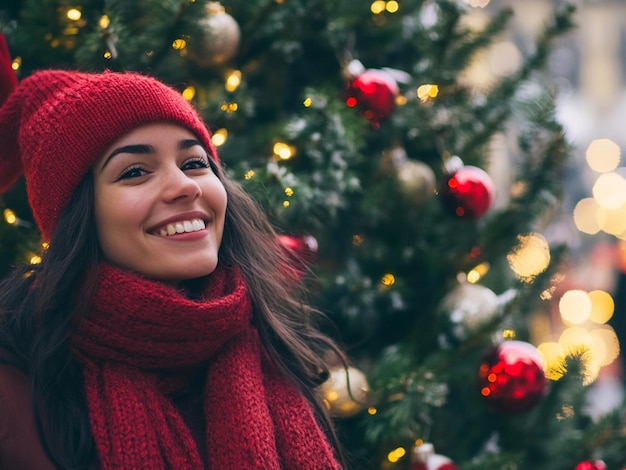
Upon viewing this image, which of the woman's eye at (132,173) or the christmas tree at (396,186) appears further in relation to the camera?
the christmas tree at (396,186)

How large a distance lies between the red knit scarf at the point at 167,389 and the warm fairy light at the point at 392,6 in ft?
3.97

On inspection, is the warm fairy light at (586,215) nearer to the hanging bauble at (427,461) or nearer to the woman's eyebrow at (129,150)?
A: the hanging bauble at (427,461)

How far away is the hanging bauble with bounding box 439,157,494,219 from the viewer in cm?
224

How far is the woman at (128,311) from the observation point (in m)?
1.49

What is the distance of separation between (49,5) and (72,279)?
0.68 meters

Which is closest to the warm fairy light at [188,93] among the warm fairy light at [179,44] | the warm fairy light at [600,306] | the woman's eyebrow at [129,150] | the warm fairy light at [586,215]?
the warm fairy light at [179,44]

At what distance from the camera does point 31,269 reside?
1742mm

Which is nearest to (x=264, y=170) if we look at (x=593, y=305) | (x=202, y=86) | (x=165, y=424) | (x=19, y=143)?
(x=202, y=86)

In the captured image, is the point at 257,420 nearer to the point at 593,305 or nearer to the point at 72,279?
the point at 72,279

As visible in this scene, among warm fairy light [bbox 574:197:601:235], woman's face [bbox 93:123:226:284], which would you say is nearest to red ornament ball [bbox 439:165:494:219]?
woman's face [bbox 93:123:226:284]

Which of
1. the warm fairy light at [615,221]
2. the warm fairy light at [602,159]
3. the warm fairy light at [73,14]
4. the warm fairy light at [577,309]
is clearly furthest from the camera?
the warm fairy light at [602,159]

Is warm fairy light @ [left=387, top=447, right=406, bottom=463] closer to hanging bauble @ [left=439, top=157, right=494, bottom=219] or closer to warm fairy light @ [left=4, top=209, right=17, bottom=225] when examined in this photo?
hanging bauble @ [left=439, top=157, right=494, bottom=219]

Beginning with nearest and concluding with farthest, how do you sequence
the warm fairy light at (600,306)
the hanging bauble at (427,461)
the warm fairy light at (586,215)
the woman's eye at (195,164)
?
the woman's eye at (195,164) → the hanging bauble at (427,461) → the warm fairy light at (600,306) → the warm fairy light at (586,215)

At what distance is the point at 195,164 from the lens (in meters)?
1.71
